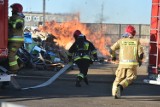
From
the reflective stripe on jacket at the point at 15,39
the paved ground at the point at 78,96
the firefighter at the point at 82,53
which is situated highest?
the reflective stripe on jacket at the point at 15,39

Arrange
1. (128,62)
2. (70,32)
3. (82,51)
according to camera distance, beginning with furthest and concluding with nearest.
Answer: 1. (70,32)
2. (82,51)
3. (128,62)

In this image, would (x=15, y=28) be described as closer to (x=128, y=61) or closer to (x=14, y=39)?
(x=14, y=39)

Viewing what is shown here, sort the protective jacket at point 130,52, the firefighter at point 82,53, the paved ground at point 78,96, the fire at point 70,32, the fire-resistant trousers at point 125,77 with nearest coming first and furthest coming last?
the paved ground at point 78,96, the fire-resistant trousers at point 125,77, the protective jacket at point 130,52, the firefighter at point 82,53, the fire at point 70,32

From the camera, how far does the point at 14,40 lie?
10.2m

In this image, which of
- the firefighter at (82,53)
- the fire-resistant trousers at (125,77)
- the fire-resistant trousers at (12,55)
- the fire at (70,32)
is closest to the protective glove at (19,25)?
the fire-resistant trousers at (12,55)

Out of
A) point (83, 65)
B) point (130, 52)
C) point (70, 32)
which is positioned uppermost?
point (70, 32)

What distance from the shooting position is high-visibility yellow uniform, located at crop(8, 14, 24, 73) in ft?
33.6

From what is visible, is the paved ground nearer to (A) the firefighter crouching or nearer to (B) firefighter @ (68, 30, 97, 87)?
(B) firefighter @ (68, 30, 97, 87)

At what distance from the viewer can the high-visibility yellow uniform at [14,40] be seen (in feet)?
33.6

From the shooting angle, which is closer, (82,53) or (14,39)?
(14,39)

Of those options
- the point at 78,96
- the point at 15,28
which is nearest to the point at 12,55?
the point at 15,28

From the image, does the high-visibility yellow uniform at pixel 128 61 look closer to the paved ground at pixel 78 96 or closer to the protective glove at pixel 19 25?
the paved ground at pixel 78 96

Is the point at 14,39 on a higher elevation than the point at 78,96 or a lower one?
higher

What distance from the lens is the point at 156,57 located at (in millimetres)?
10312
